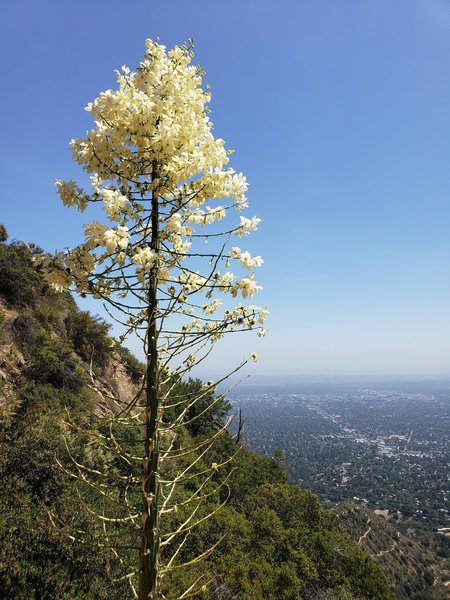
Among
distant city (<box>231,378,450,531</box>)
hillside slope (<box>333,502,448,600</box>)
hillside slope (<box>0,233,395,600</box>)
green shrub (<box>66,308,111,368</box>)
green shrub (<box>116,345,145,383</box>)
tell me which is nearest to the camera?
hillside slope (<box>0,233,395,600</box>)

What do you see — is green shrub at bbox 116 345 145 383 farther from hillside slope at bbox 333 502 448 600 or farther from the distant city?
hillside slope at bbox 333 502 448 600

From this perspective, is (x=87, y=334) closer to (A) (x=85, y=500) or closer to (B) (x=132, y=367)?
(B) (x=132, y=367)

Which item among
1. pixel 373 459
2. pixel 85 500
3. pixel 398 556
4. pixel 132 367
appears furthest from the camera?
pixel 373 459

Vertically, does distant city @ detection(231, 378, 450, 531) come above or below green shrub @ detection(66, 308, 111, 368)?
below

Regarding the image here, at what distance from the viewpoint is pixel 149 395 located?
2.14m

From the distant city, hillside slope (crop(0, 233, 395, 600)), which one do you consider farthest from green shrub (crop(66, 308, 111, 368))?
the distant city

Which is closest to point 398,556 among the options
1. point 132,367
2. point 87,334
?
point 132,367

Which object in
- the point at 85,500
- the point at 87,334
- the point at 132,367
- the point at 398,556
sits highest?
the point at 87,334

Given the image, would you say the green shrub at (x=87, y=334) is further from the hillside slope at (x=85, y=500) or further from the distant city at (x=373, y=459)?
the distant city at (x=373, y=459)

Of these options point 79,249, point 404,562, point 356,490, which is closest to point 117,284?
point 79,249

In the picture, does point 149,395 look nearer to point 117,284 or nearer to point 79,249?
point 117,284

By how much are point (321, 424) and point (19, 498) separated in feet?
658

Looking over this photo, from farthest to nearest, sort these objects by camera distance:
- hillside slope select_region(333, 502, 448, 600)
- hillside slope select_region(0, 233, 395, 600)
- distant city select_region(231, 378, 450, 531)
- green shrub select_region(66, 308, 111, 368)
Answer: distant city select_region(231, 378, 450, 531)
hillside slope select_region(333, 502, 448, 600)
green shrub select_region(66, 308, 111, 368)
hillside slope select_region(0, 233, 395, 600)

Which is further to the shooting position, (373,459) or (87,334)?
(373,459)
